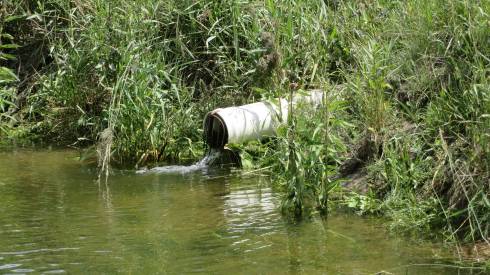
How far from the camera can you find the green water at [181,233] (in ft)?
19.0

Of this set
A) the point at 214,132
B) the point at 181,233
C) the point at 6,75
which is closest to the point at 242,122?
the point at 214,132

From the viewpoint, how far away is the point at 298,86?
8938mm

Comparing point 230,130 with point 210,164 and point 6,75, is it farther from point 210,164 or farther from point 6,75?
point 6,75

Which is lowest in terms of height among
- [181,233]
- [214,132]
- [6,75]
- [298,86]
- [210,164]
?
[181,233]

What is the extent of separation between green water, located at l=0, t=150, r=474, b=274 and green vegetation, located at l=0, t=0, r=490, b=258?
322 millimetres

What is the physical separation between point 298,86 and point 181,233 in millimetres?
2799

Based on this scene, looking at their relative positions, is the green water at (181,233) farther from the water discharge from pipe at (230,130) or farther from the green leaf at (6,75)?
the green leaf at (6,75)

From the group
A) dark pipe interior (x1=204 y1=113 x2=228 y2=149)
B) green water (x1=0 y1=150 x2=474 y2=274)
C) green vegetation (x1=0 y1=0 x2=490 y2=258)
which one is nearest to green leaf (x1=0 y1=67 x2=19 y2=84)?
green vegetation (x1=0 y1=0 x2=490 y2=258)

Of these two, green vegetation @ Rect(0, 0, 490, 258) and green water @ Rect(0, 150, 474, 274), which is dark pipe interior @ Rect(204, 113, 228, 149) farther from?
green water @ Rect(0, 150, 474, 274)

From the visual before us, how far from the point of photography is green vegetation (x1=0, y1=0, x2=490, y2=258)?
22.3 ft

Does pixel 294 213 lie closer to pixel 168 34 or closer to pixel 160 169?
pixel 160 169

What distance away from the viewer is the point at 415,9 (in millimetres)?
8891

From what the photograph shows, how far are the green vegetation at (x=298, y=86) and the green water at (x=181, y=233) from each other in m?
0.32

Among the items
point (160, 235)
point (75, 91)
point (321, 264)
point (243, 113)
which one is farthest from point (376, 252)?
point (75, 91)
